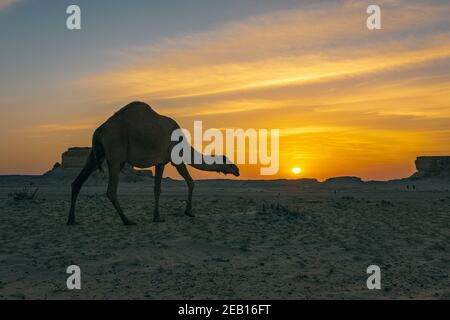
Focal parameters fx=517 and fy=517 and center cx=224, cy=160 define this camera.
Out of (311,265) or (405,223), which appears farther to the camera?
(405,223)

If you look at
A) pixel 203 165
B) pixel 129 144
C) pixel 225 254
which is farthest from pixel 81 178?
pixel 225 254


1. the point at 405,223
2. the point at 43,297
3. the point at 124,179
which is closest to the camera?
the point at 43,297

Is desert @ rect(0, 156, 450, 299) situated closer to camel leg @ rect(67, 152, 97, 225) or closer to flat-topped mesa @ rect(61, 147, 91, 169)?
camel leg @ rect(67, 152, 97, 225)

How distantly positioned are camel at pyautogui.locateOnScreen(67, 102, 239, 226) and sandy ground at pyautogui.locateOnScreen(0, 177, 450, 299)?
3.29 feet

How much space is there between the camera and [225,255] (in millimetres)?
9289

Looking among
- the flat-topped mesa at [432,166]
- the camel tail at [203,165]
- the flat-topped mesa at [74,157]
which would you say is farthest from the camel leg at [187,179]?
the flat-topped mesa at [432,166]

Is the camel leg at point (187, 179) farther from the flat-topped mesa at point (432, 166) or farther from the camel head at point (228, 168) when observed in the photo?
the flat-topped mesa at point (432, 166)

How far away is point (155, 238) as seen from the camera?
10.4 metres

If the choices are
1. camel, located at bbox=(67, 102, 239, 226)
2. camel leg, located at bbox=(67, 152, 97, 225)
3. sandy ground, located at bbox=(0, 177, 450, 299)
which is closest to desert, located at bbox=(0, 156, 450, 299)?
sandy ground, located at bbox=(0, 177, 450, 299)

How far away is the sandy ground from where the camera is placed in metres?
7.34
